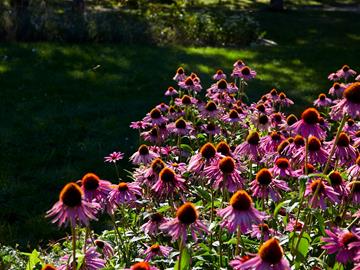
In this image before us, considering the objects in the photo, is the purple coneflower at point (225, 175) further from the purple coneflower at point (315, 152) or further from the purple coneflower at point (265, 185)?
the purple coneflower at point (315, 152)

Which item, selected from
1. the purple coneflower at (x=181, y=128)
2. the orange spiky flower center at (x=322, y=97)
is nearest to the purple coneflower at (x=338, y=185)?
the purple coneflower at (x=181, y=128)

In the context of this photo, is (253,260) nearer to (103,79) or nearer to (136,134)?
(136,134)

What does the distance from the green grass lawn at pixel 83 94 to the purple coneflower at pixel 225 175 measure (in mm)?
1963

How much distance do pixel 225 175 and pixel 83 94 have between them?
5259 mm

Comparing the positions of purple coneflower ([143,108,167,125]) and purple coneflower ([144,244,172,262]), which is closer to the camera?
purple coneflower ([144,244,172,262])

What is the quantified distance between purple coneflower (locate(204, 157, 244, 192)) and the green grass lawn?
196 cm

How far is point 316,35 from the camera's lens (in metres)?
12.9

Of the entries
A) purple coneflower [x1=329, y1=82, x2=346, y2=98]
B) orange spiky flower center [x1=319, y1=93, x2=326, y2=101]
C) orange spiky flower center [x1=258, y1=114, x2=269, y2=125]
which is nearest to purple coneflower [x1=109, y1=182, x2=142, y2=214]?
orange spiky flower center [x1=258, y1=114, x2=269, y2=125]

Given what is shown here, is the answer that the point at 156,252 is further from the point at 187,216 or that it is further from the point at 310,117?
the point at 310,117

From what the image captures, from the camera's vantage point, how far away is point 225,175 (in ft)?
7.05

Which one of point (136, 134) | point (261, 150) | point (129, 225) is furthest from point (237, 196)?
point (136, 134)

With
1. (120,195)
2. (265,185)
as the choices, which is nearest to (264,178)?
(265,185)

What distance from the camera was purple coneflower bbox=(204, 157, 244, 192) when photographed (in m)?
2.13

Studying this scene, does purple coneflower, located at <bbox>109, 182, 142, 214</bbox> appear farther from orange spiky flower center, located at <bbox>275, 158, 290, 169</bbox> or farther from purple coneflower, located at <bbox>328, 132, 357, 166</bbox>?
purple coneflower, located at <bbox>328, 132, 357, 166</bbox>
